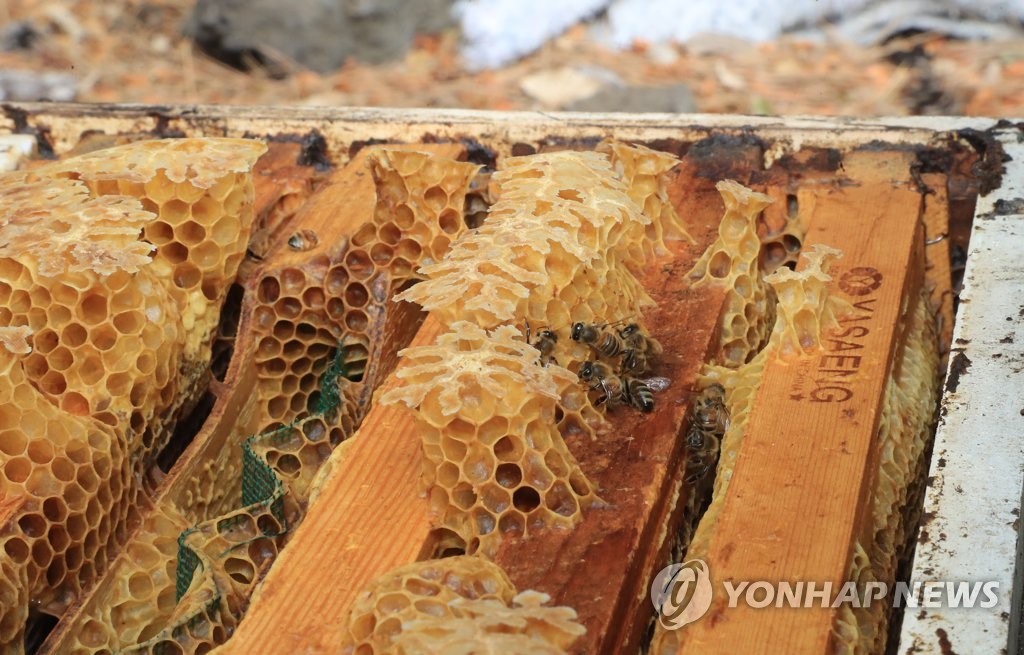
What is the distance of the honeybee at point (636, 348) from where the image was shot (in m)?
2.87

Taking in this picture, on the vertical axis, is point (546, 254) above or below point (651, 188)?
below

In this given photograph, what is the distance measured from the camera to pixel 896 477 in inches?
110

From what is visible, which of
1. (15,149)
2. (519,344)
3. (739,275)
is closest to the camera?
(519,344)

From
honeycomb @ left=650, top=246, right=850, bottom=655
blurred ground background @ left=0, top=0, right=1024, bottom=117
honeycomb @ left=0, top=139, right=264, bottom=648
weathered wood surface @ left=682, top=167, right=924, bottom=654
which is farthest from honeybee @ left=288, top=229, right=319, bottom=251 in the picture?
blurred ground background @ left=0, top=0, right=1024, bottom=117

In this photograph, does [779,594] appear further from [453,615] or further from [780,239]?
[780,239]

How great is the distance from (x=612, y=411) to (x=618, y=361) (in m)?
0.13

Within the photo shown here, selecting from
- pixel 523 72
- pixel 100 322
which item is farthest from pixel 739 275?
pixel 523 72

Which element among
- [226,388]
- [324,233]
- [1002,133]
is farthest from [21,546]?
[1002,133]

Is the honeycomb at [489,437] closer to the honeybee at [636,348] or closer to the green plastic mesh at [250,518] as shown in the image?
the honeybee at [636,348]

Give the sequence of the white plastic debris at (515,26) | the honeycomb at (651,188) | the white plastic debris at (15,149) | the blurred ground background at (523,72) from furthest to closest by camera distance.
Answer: the white plastic debris at (515,26)
the blurred ground background at (523,72)
the white plastic debris at (15,149)
the honeycomb at (651,188)

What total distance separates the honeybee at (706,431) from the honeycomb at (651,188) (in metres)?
0.57

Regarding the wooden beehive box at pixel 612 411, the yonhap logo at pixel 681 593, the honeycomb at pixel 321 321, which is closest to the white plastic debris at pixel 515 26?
the wooden beehive box at pixel 612 411

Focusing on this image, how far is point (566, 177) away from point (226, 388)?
1068mm

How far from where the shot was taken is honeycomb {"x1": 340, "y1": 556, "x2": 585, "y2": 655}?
2.00m
